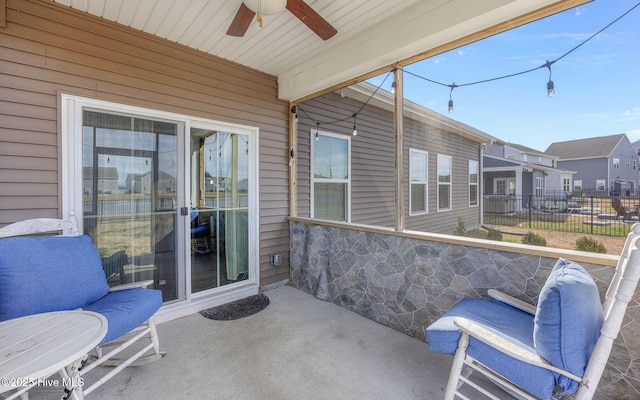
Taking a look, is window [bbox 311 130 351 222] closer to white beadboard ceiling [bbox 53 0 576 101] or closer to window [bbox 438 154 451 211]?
white beadboard ceiling [bbox 53 0 576 101]

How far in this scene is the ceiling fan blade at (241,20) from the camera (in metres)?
2.11

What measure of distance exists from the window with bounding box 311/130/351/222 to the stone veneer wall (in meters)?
0.80

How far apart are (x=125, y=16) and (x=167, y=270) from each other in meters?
2.50

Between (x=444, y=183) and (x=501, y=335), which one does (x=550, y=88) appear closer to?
(x=501, y=335)

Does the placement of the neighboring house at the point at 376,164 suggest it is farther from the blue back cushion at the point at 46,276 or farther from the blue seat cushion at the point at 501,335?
the blue back cushion at the point at 46,276

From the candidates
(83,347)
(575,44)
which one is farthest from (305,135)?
(83,347)

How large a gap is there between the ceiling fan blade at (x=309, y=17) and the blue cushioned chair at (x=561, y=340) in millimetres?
2321

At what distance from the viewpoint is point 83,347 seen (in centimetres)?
139

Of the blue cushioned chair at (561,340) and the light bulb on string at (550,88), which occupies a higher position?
the light bulb on string at (550,88)

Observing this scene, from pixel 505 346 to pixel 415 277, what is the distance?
1.14 meters

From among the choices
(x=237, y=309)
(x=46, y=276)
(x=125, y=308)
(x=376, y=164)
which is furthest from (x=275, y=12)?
(x=376, y=164)

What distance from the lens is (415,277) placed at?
2.57 m

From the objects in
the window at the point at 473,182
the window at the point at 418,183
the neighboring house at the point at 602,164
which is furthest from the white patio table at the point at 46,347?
the window at the point at 418,183

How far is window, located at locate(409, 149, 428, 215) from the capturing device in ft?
17.2
